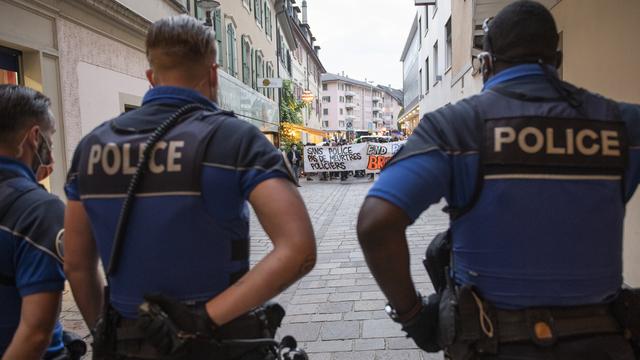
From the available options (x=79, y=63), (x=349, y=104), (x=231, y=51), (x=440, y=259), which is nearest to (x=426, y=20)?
(x=231, y=51)

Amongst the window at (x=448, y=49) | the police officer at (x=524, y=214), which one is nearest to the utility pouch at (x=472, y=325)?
the police officer at (x=524, y=214)

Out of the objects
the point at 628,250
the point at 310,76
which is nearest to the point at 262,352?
the point at 628,250

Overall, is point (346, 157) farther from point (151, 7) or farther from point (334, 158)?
point (151, 7)

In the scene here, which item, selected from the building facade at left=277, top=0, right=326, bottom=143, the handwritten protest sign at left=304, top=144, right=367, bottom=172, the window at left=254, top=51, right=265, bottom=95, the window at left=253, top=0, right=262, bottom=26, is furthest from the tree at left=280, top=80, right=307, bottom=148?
the handwritten protest sign at left=304, top=144, right=367, bottom=172

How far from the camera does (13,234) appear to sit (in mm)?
1664

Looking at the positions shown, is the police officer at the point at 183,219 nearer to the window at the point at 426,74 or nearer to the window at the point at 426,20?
the window at the point at 426,20

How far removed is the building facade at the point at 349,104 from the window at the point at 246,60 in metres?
67.8

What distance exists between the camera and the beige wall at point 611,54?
181 inches

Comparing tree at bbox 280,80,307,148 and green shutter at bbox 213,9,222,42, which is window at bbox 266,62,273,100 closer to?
tree at bbox 280,80,307,148

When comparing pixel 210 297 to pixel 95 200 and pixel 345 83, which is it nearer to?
pixel 95 200

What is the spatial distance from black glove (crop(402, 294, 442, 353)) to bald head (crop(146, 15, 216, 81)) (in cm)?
106

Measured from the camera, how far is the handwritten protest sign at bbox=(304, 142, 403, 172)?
2111cm

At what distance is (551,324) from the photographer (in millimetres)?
1507

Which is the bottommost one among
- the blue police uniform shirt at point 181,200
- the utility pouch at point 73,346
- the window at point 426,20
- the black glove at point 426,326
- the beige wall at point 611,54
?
the utility pouch at point 73,346
